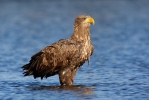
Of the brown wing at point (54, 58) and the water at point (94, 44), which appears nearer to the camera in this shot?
the water at point (94, 44)

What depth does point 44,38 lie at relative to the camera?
2175 centimetres

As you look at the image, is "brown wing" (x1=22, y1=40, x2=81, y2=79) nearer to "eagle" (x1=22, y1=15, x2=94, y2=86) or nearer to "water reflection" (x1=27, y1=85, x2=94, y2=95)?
"eagle" (x1=22, y1=15, x2=94, y2=86)

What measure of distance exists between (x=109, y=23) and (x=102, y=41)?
6.20m

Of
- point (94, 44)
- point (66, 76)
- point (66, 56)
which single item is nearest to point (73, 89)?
point (66, 76)

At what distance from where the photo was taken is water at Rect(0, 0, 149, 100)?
1163 cm

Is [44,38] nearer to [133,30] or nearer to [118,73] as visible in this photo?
[133,30]

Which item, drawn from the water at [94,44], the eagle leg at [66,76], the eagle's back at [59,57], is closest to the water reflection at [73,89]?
the water at [94,44]

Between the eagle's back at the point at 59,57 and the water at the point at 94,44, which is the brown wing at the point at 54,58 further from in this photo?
the water at the point at 94,44

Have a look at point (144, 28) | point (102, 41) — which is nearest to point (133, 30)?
point (144, 28)

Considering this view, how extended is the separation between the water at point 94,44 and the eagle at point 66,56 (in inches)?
11.8

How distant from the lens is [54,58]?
1209 cm

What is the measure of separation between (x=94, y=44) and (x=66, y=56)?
7.91m

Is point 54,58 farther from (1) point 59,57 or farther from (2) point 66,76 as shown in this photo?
(2) point 66,76

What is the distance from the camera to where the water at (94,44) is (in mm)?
11633
